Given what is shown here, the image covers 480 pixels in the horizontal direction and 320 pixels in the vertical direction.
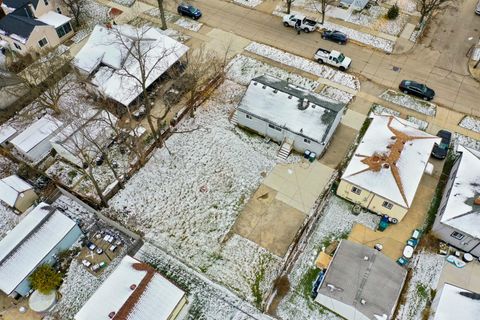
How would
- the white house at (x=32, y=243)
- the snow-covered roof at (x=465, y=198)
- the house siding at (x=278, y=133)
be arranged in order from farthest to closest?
the house siding at (x=278, y=133) → the snow-covered roof at (x=465, y=198) → the white house at (x=32, y=243)

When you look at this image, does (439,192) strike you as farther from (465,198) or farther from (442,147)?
(442,147)

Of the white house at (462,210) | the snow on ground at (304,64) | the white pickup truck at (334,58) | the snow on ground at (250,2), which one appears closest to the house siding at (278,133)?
the snow on ground at (304,64)

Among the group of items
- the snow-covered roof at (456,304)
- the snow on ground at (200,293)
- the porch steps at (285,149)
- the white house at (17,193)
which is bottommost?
→ the white house at (17,193)

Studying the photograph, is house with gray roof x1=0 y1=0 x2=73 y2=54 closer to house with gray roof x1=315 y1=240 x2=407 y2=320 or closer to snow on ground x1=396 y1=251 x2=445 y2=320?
house with gray roof x1=315 y1=240 x2=407 y2=320

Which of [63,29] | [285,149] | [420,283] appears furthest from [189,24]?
[420,283]

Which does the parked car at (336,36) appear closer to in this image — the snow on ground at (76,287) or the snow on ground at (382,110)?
the snow on ground at (382,110)

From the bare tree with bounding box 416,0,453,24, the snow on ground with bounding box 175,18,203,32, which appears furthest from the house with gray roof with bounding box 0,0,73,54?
the bare tree with bounding box 416,0,453,24

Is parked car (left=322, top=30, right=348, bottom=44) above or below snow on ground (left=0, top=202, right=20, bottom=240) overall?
above

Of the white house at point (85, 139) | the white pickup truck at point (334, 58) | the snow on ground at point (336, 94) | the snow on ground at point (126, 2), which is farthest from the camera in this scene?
the snow on ground at point (126, 2)
